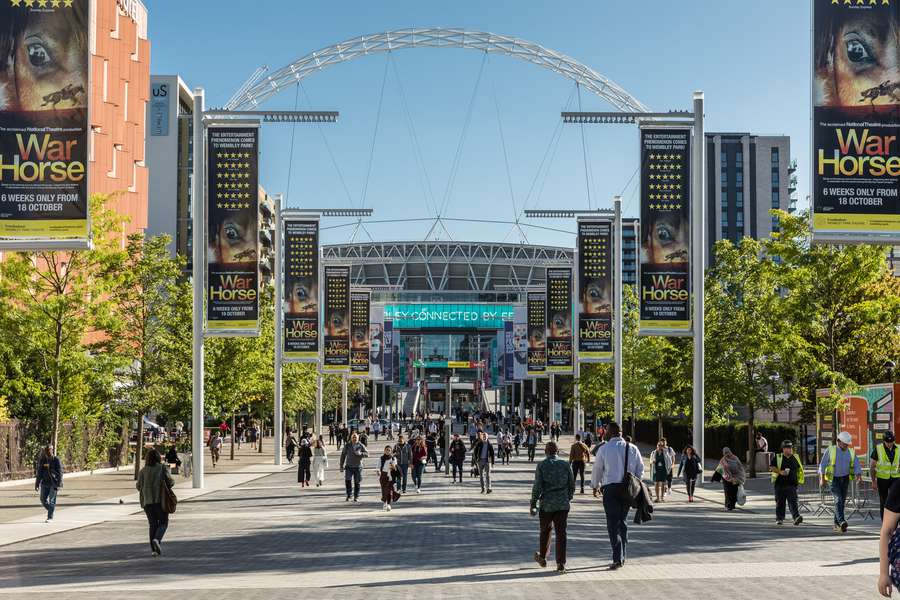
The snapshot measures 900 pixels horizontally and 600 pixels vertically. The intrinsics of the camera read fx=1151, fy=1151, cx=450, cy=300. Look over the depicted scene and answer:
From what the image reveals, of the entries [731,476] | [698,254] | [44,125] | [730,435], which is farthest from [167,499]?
[730,435]

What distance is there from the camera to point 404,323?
151000 millimetres

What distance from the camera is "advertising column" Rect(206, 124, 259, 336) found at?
3142 centimetres

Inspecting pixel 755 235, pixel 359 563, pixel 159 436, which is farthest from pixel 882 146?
pixel 755 235

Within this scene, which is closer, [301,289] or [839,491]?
[839,491]

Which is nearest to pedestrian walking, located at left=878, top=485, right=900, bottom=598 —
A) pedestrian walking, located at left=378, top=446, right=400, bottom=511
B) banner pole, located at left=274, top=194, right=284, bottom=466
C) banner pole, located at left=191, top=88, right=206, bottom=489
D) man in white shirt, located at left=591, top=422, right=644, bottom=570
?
man in white shirt, located at left=591, top=422, right=644, bottom=570

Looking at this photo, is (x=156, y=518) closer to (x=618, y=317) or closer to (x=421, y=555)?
(x=421, y=555)

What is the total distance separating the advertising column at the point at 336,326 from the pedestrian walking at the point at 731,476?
2542 centimetres

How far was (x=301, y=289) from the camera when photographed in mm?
43031

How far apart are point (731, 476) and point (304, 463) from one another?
14.2 meters

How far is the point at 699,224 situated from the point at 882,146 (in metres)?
12.4

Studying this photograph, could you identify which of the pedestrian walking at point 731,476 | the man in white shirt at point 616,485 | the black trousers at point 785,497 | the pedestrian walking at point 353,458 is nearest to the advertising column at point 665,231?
the pedestrian walking at point 731,476

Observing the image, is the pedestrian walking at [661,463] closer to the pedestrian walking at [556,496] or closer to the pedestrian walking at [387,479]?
the pedestrian walking at [387,479]

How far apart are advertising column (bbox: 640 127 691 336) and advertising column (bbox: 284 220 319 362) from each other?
16.5 m

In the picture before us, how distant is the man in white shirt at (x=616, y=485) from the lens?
1536cm
